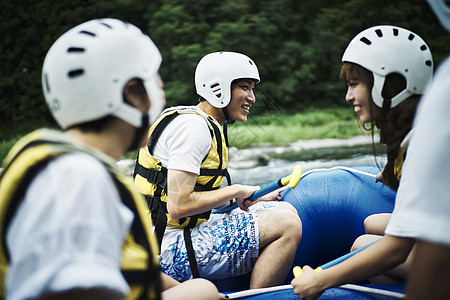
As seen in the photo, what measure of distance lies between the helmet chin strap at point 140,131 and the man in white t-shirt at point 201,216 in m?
0.66

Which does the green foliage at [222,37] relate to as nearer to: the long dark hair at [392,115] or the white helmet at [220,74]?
the white helmet at [220,74]

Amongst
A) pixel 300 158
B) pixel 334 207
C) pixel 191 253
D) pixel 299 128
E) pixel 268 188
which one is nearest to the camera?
pixel 191 253

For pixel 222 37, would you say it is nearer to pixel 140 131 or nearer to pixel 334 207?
pixel 334 207

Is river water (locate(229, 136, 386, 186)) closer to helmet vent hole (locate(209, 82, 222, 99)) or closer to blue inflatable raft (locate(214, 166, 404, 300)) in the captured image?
blue inflatable raft (locate(214, 166, 404, 300))

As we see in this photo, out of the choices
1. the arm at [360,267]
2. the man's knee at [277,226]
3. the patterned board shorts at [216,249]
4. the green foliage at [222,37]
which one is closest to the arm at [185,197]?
the patterned board shorts at [216,249]

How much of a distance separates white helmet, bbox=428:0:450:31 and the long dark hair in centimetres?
66

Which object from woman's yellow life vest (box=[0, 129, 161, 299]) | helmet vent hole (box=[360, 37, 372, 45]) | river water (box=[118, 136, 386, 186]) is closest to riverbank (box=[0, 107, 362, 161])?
river water (box=[118, 136, 386, 186])

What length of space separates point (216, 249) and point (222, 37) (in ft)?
40.6

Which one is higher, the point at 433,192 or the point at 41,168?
the point at 433,192

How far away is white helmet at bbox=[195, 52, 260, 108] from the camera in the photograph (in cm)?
202

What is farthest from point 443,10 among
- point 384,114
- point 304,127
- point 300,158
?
point 304,127

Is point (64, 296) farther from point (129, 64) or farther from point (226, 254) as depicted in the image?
point (226, 254)

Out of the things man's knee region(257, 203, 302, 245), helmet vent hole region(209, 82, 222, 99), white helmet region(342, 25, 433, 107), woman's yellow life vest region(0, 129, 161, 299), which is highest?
white helmet region(342, 25, 433, 107)

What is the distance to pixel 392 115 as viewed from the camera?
1.42 m
